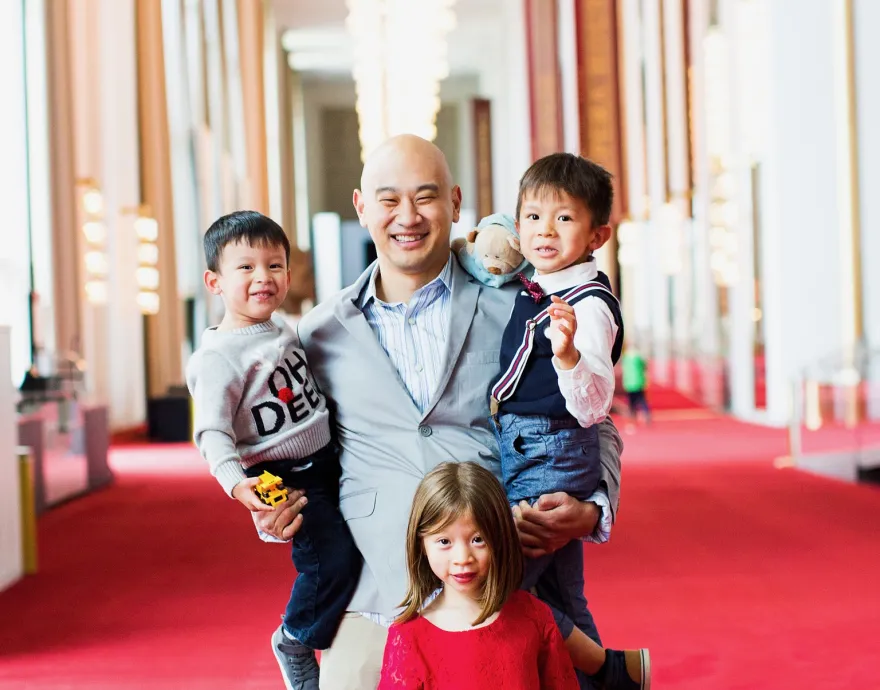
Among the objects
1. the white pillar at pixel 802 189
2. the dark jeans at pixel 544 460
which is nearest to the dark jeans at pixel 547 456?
the dark jeans at pixel 544 460

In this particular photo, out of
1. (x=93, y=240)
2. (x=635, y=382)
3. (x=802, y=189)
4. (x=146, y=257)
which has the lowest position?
(x=635, y=382)

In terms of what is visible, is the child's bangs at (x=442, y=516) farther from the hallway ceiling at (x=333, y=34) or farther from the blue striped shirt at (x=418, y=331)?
the hallway ceiling at (x=333, y=34)

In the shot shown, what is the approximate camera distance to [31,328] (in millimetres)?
12773

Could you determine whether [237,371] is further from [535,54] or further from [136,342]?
[535,54]

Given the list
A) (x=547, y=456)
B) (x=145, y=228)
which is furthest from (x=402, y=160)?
(x=145, y=228)

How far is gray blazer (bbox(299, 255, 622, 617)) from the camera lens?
3.01 metres

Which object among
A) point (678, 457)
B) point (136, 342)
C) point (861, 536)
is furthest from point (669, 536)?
point (136, 342)

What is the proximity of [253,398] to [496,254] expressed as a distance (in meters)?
0.78

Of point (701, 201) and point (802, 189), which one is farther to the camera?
point (701, 201)

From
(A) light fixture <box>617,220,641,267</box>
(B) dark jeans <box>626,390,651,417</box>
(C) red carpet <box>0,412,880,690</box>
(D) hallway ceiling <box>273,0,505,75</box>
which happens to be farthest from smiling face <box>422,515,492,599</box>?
(D) hallway ceiling <box>273,0,505,75</box>

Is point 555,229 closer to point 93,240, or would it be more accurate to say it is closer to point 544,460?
point 544,460

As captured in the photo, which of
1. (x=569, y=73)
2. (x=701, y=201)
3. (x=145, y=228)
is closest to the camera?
(x=145, y=228)

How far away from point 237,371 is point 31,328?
10703 mm

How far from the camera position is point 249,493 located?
2.76 meters
